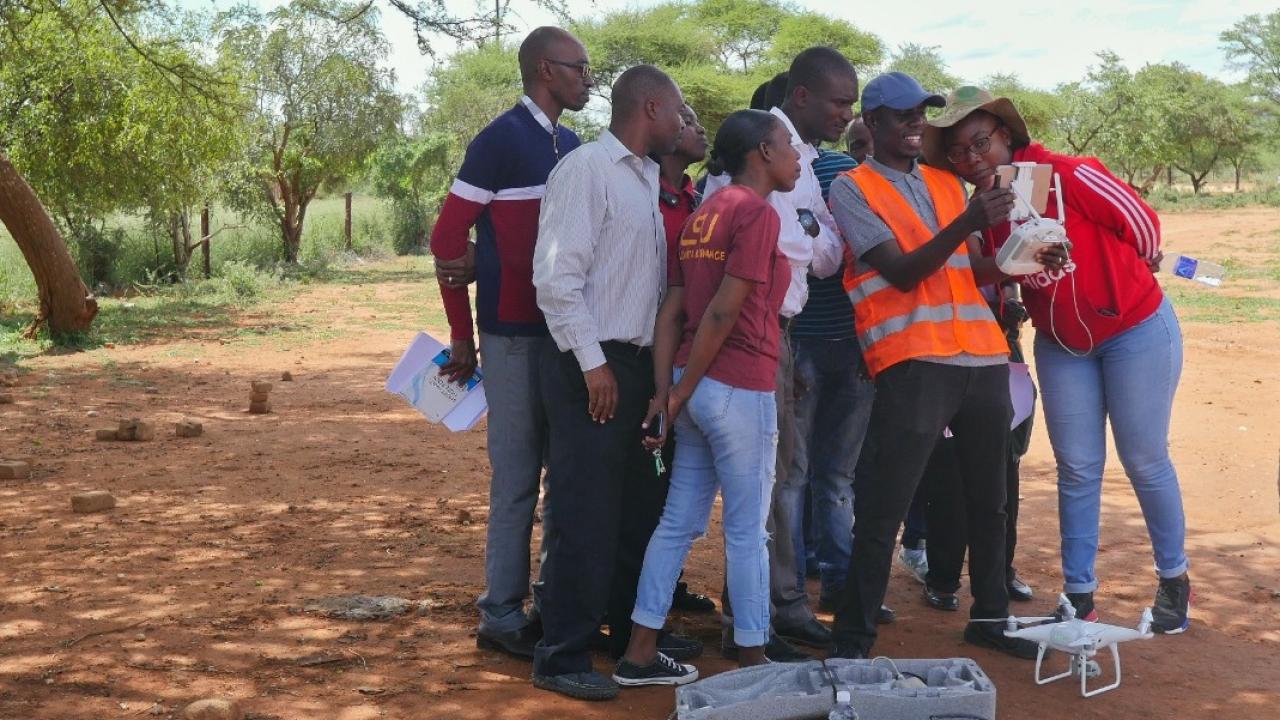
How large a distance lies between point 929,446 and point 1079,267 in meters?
0.85

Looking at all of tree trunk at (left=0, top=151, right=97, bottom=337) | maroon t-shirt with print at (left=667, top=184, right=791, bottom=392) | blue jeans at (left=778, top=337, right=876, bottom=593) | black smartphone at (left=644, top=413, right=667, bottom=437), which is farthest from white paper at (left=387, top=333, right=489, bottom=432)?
tree trunk at (left=0, top=151, right=97, bottom=337)

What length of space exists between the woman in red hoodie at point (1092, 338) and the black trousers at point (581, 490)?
127 cm

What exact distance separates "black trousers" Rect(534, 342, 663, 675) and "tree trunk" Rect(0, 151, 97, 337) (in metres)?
10.6

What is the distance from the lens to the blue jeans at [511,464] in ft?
13.1

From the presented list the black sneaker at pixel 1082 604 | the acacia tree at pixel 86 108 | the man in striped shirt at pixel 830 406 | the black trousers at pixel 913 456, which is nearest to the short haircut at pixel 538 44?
the man in striped shirt at pixel 830 406

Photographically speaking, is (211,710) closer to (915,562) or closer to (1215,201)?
(915,562)

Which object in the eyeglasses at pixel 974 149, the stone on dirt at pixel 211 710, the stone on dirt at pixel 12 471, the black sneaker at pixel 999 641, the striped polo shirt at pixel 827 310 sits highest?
the eyeglasses at pixel 974 149

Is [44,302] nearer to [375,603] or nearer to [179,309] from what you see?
[179,309]

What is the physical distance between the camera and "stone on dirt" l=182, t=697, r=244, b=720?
11.2ft

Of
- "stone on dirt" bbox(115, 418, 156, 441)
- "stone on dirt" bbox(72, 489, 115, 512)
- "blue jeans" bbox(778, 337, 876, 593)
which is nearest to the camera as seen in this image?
"blue jeans" bbox(778, 337, 876, 593)

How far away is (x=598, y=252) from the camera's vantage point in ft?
12.0

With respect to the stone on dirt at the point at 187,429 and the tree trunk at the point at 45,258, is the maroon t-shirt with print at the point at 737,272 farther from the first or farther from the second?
the tree trunk at the point at 45,258

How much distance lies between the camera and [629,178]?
3.70 metres

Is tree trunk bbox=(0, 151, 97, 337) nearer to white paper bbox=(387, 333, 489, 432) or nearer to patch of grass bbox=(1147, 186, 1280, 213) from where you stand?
white paper bbox=(387, 333, 489, 432)
